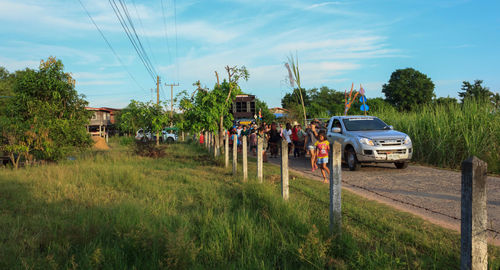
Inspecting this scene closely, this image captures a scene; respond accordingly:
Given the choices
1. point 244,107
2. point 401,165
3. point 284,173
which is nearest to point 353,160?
point 401,165

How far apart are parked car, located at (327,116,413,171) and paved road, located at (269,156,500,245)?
441mm

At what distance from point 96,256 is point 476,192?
3446mm

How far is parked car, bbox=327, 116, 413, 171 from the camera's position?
11.2m

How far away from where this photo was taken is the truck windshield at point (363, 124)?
12.7m

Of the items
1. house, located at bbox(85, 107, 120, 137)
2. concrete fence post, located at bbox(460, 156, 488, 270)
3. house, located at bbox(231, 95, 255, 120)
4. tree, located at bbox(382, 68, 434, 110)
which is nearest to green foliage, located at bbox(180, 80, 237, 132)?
concrete fence post, located at bbox(460, 156, 488, 270)

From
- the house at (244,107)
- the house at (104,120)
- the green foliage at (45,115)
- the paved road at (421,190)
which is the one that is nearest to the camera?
the paved road at (421,190)

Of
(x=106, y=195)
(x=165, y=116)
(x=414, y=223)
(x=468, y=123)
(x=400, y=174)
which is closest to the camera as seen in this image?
(x=414, y=223)

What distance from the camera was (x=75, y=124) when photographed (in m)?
13.8

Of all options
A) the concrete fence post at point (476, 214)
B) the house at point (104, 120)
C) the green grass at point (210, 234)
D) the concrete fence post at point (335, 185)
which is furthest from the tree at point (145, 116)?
the house at point (104, 120)

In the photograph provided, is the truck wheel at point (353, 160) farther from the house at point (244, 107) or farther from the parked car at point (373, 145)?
the house at point (244, 107)

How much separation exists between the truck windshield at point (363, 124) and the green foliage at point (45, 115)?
1016cm

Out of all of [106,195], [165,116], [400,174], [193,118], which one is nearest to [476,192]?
[106,195]

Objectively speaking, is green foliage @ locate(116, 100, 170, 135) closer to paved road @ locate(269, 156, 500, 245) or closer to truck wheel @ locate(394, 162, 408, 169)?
paved road @ locate(269, 156, 500, 245)

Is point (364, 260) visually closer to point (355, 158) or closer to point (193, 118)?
point (355, 158)
